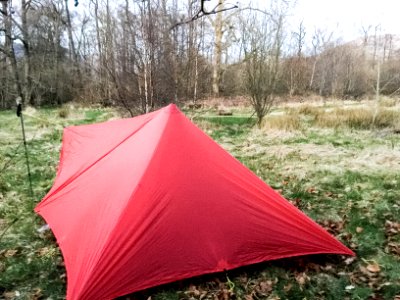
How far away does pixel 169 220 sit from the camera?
3.03m

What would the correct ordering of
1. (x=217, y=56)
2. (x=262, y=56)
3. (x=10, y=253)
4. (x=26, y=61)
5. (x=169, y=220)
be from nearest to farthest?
(x=169, y=220)
(x=10, y=253)
(x=262, y=56)
(x=26, y=61)
(x=217, y=56)

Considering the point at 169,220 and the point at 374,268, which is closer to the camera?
the point at 169,220

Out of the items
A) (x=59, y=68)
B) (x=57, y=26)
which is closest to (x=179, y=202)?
(x=59, y=68)

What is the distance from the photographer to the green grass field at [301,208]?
10.1 ft

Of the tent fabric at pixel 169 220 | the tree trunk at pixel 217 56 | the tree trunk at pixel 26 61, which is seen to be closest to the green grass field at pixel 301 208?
the tent fabric at pixel 169 220

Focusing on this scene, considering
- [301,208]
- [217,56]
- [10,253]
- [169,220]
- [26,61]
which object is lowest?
[10,253]

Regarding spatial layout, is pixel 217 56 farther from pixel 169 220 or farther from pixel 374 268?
pixel 169 220

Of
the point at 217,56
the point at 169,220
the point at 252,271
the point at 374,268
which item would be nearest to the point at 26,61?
the point at 217,56

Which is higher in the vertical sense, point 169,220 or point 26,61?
point 26,61

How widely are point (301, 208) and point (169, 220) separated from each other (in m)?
2.26

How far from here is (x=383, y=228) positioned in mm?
4094

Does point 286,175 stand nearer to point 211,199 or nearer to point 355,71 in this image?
point 211,199

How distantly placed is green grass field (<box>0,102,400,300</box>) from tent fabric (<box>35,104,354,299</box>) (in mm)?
174

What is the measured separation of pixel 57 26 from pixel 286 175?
22923 millimetres
